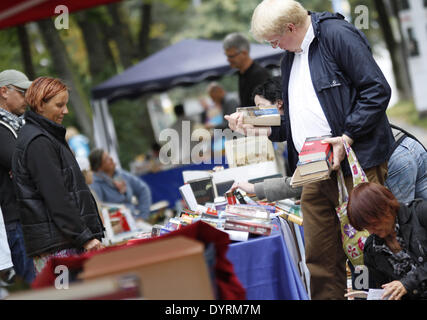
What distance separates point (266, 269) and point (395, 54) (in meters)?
12.4

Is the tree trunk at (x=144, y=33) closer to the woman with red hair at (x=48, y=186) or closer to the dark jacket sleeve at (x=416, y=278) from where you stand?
the woman with red hair at (x=48, y=186)

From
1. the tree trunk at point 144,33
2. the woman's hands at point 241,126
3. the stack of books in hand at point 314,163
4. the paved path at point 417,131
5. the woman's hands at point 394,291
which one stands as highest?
the tree trunk at point 144,33

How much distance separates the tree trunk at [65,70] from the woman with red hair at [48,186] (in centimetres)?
509

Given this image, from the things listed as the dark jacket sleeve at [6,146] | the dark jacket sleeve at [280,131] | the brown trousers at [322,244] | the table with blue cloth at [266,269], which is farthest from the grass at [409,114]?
the dark jacket sleeve at [6,146]

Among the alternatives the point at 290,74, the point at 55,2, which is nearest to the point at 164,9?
the point at 55,2

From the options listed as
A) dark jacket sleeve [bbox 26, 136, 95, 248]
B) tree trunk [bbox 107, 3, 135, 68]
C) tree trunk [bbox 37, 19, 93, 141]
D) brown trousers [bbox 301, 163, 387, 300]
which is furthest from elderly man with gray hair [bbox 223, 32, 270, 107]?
tree trunk [bbox 107, 3, 135, 68]

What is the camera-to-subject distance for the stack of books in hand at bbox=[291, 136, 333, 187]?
2.83 meters

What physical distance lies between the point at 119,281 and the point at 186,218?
1485 mm

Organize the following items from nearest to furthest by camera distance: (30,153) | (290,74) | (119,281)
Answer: (119,281) < (30,153) < (290,74)

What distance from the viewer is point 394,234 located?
2752 mm

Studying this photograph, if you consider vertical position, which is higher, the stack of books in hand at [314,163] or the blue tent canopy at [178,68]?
the blue tent canopy at [178,68]

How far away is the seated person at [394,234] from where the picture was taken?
2633 mm

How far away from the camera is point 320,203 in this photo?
129 inches
